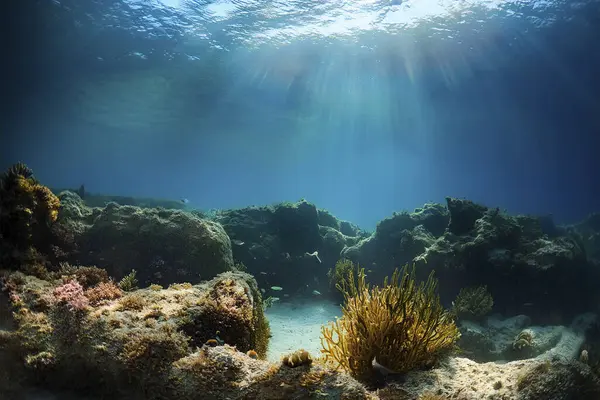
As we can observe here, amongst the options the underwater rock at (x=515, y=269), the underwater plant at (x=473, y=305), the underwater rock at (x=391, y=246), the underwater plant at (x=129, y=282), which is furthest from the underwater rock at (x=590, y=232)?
the underwater plant at (x=129, y=282)

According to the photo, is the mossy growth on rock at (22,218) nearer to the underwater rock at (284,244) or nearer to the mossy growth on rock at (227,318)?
the mossy growth on rock at (227,318)

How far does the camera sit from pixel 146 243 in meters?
7.64

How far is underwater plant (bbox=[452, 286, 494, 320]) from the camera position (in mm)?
9352

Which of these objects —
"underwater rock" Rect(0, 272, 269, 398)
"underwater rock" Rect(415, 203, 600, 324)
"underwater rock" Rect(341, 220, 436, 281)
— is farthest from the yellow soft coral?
"underwater rock" Rect(341, 220, 436, 281)

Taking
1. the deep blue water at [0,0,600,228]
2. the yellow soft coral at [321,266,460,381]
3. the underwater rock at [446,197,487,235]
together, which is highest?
the deep blue water at [0,0,600,228]

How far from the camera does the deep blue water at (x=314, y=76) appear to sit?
69.5ft

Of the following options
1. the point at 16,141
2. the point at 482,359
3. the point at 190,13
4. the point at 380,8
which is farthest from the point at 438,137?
the point at 16,141

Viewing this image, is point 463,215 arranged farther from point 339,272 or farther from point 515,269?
point 339,272

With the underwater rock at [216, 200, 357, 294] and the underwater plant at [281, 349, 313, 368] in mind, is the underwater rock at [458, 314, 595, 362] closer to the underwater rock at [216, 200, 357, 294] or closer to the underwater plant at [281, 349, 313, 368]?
the underwater rock at [216, 200, 357, 294]

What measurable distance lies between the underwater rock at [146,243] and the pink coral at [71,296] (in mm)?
2153

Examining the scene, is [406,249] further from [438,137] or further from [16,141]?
[16,141]

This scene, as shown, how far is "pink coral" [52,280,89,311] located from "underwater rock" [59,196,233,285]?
7.06 ft

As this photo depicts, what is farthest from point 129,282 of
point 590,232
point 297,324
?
point 590,232

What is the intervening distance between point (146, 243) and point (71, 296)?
9.52 feet
